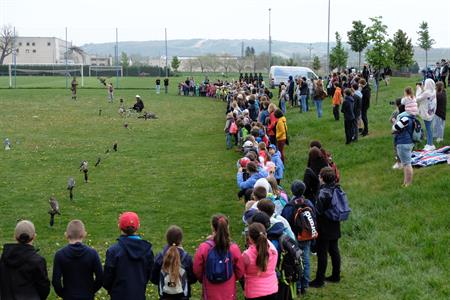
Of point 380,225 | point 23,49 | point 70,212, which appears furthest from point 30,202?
point 23,49

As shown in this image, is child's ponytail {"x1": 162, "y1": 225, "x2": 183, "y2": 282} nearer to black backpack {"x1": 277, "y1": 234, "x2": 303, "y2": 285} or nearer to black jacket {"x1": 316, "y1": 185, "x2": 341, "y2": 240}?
black backpack {"x1": 277, "y1": 234, "x2": 303, "y2": 285}

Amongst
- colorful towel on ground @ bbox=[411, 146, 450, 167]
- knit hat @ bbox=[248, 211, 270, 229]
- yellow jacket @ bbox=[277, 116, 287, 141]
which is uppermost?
yellow jacket @ bbox=[277, 116, 287, 141]

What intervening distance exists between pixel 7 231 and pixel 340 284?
685cm

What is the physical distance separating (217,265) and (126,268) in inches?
39.8

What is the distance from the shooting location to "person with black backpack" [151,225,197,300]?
6.53m

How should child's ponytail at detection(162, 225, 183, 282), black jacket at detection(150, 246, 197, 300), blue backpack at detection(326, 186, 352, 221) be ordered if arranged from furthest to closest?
1. blue backpack at detection(326, 186, 352, 221)
2. black jacket at detection(150, 246, 197, 300)
3. child's ponytail at detection(162, 225, 183, 282)

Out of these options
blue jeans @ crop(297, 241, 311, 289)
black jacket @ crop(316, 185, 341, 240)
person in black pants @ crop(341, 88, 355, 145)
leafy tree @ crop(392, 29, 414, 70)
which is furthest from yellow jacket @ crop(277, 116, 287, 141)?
leafy tree @ crop(392, 29, 414, 70)

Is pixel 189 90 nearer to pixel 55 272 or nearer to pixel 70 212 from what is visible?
pixel 70 212

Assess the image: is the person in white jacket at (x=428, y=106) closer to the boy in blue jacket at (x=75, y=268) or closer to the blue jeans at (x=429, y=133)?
the blue jeans at (x=429, y=133)

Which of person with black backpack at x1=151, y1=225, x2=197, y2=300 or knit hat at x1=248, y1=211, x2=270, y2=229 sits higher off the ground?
knit hat at x1=248, y1=211, x2=270, y2=229

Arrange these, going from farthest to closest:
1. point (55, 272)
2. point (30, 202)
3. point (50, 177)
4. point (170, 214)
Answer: point (50, 177)
point (30, 202)
point (170, 214)
point (55, 272)

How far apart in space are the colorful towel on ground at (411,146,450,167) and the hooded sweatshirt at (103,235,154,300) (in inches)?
390

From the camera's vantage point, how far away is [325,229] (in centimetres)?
888

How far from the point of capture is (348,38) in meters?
42.9
